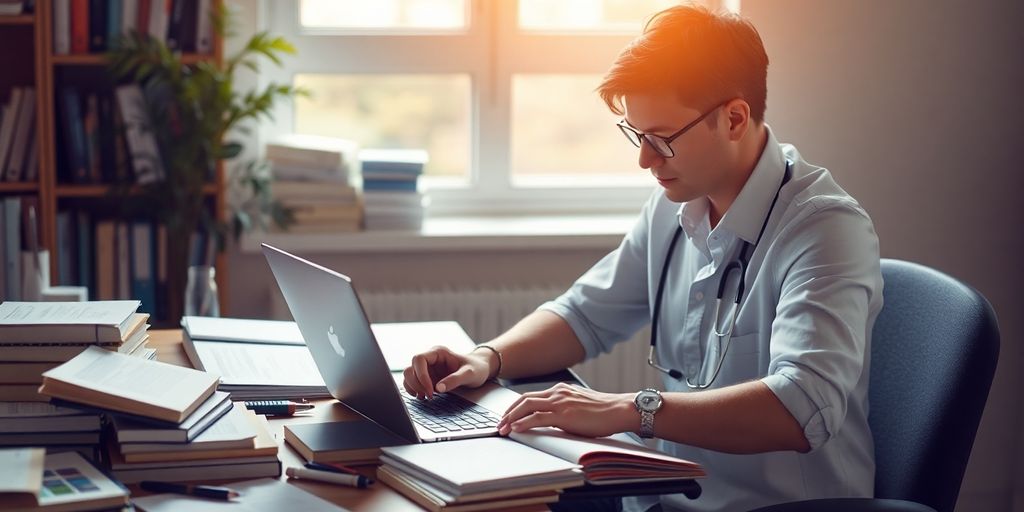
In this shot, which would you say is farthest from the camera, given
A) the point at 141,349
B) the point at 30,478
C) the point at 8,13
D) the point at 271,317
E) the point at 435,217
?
the point at 435,217

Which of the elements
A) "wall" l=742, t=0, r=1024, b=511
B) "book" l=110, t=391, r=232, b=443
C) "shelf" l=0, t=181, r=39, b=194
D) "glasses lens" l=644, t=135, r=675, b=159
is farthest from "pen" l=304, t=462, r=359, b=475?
"wall" l=742, t=0, r=1024, b=511

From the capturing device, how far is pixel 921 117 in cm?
289

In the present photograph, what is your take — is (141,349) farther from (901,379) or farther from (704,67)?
(901,379)

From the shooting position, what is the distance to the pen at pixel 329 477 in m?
1.26

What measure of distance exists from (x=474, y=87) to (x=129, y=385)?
200cm

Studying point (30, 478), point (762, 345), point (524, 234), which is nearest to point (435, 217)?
point (524, 234)

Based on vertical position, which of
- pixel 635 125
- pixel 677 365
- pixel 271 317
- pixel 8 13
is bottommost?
pixel 271 317

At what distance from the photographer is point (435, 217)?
3223 millimetres

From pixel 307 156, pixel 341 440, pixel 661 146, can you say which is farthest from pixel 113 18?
pixel 341 440

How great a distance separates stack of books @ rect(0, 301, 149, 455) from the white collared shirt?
734 millimetres

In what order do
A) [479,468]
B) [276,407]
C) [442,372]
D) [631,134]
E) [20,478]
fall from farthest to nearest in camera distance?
[631,134]
[442,372]
[276,407]
[479,468]
[20,478]

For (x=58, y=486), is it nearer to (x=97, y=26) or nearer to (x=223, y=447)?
(x=223, y=447)

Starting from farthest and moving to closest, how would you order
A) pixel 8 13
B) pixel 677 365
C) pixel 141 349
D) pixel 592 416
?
pixel 8 13
pixel 677 365
pixel 141 349
pixel 592 416

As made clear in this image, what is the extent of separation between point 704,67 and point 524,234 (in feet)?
4.52
